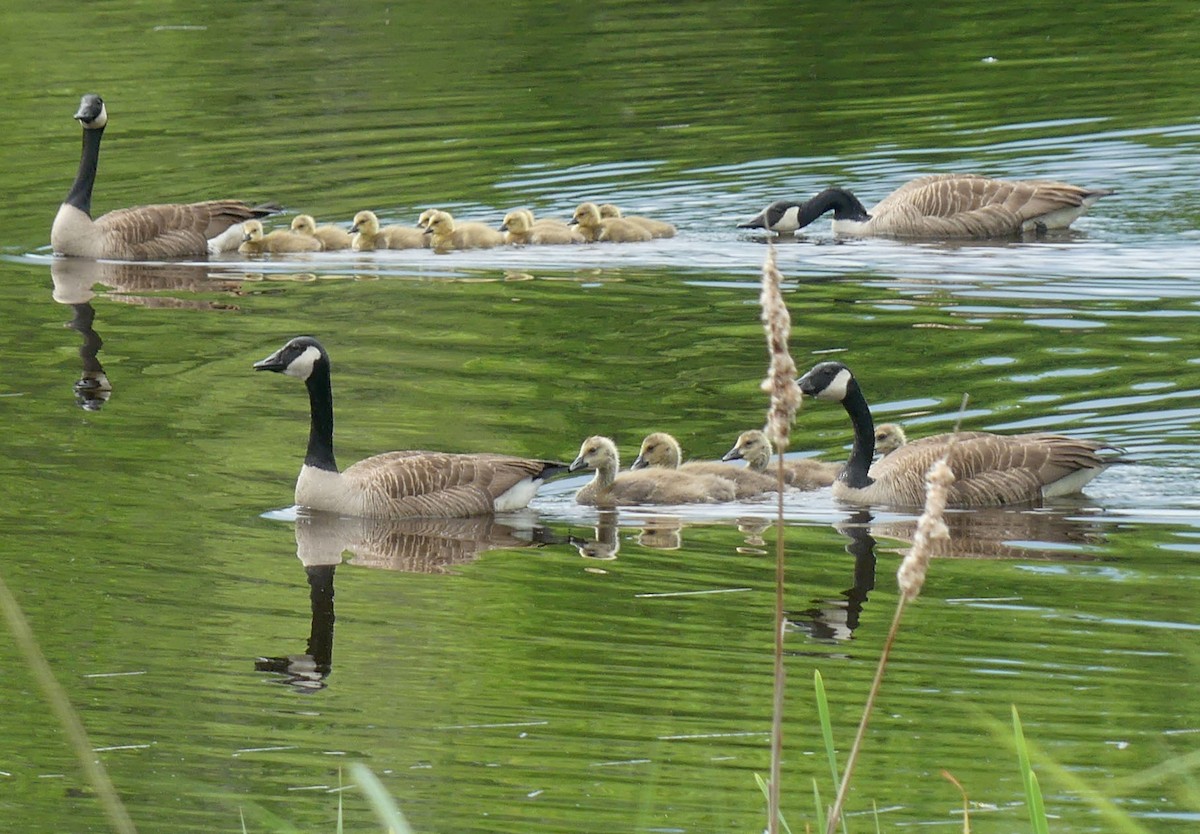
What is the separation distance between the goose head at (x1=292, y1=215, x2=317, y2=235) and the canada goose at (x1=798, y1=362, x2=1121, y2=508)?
8.27m

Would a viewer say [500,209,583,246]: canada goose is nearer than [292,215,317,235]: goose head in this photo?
Yes

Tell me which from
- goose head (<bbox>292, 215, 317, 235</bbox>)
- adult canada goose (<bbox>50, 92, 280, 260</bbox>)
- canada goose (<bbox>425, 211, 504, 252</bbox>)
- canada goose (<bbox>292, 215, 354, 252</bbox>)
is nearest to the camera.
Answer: canada goose (<bbox>425, 211, 504, 252</bbox>)

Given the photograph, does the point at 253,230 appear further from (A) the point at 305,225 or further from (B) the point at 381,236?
(B) the point at 381,236

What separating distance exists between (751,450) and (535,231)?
703 cm

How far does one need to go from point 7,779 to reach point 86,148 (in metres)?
13.1

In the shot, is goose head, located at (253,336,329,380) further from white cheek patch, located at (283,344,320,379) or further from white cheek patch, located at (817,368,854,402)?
white cheek patch, located at (817,368,854,402)

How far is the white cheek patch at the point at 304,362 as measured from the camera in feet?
38.2

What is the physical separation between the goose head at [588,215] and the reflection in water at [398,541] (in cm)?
698

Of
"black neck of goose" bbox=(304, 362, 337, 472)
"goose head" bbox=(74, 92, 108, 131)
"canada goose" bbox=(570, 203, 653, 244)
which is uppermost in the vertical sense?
"goose head" bbox=(74, 92, 108, 131)

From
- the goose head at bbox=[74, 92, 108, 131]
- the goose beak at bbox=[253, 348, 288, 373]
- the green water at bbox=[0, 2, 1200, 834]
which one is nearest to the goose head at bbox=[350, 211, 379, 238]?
the green water at bbox=[0, 2, 1200, 834]

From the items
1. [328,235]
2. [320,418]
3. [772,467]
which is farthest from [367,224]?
[772,467]

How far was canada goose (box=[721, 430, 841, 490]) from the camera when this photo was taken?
11656mm

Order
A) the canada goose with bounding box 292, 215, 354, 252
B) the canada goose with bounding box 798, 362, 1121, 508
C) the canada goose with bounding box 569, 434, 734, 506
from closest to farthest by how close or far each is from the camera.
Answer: the canada goose with bounding box 798, 362, 1121, 508, the canada goose with bounding box 569, 434, 734, 506, the canada goose with bounding box 292, 215, 354, 252

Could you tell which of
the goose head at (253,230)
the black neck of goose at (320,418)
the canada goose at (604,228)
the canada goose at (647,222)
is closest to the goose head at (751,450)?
the black neck of goose at (320,418)
